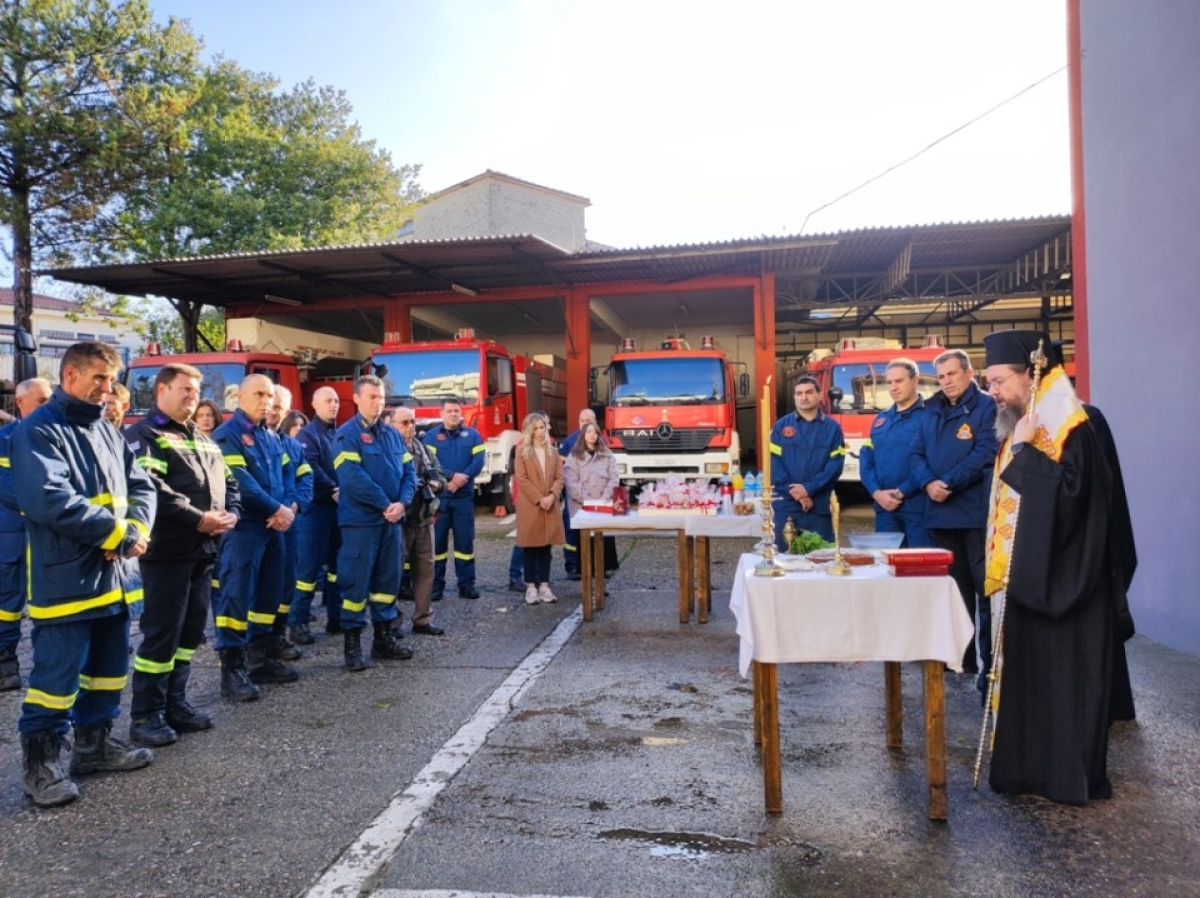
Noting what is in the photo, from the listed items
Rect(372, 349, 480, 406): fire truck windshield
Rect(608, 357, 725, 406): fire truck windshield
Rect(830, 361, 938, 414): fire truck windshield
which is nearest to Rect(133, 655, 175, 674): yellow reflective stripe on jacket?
Rect(372, 349, 480, 406): fire truck windshield

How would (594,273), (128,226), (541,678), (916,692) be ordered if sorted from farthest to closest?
(128,226), (594,273), (541,678), (916,692)

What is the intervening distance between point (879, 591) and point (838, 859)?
978 millimetres

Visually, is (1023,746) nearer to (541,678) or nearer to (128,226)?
(541,678)

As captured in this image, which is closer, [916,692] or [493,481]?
[916,692]

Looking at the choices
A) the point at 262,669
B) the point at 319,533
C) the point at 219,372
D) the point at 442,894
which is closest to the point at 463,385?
the point at 219,372

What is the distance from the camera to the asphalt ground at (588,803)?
273 centimetres

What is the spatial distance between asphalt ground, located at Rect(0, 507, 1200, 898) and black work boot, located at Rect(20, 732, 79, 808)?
71 millimetres

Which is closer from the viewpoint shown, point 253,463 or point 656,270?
point 253,463

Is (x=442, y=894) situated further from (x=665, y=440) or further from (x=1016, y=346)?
(x=665, y=440)

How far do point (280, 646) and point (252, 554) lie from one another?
3.54 feet

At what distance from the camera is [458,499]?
778 cm

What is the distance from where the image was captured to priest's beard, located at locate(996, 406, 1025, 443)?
3795 millimetres

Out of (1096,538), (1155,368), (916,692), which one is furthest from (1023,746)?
(1155,368)

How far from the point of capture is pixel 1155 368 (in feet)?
18.4
